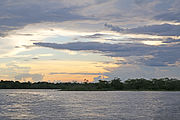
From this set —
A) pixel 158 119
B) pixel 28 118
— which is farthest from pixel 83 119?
pixel 158 119

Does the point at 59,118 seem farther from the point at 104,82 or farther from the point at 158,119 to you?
Result: the point at 104,82

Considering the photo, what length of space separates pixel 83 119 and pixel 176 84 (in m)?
165

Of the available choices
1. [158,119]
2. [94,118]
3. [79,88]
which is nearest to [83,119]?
[94,118]

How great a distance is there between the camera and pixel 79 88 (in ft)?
641

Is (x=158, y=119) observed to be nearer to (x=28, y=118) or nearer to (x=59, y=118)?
(x=59, y=118)

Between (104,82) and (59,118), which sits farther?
(104,82)

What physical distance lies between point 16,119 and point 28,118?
1.71m

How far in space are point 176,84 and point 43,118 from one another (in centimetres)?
16686

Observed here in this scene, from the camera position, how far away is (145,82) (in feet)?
648

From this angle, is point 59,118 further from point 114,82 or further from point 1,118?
point 114,82

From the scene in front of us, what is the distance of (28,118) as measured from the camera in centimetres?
3966

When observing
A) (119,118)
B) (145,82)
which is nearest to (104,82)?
(145,82)

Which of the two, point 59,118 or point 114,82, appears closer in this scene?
point 59,118

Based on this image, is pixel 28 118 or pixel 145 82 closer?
pixel 28 118
